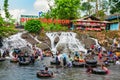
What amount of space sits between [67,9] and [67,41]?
16481 millimetres

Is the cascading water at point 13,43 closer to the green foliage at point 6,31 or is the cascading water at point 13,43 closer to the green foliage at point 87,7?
the green foliage at point 6,31

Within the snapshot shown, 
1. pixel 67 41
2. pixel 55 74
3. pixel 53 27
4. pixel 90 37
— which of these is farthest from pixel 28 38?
pixel 55 74

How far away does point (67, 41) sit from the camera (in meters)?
72.4

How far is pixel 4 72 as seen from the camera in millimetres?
42156

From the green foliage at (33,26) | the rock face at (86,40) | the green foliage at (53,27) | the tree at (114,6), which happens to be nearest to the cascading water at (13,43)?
the green foliage at (33,26)

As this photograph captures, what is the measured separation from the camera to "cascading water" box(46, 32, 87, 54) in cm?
7025

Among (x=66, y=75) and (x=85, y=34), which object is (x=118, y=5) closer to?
(x=85, y=34)

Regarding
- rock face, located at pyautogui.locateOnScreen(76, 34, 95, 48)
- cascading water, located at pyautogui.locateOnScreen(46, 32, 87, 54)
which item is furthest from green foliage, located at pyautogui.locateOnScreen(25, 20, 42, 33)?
rock face, located at pyautogui.locateOnScreen(76, 34, 95, 48)

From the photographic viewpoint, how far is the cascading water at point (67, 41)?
230 feet

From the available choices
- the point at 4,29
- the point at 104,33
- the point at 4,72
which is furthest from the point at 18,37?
the point at 4,72

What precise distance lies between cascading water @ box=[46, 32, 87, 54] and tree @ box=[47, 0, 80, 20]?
13470 millimetres

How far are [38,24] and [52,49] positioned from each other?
797 cm

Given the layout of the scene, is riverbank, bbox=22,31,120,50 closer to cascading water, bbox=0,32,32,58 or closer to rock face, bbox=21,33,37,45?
rock face, bbox=21,33,37,45

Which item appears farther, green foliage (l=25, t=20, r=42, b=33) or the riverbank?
green foliage (l=25, t=20, r=42, b=33)
